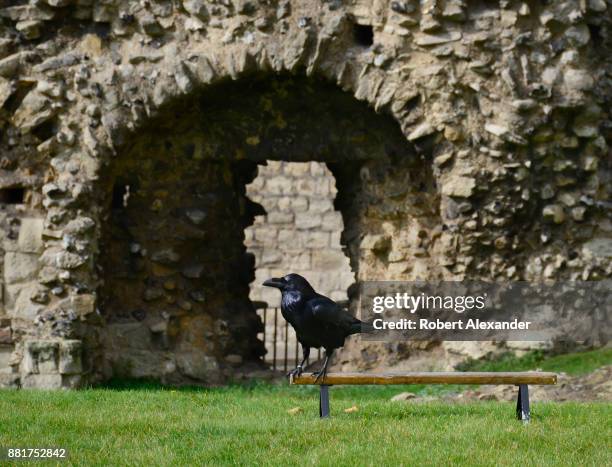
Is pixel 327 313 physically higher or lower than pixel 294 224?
lower

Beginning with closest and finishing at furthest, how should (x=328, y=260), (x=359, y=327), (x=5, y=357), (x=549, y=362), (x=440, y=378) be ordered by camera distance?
(x=440, y=378), (x=359, y=327), (x=549, y=362), (x=5, y=357), (x=328, y=260)

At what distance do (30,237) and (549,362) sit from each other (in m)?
4.92

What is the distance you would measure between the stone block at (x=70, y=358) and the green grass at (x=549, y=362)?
11.4 ft

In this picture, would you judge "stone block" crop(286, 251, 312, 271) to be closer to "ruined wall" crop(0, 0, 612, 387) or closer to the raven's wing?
"ruined wall" crop(0, 0, 612, 387)

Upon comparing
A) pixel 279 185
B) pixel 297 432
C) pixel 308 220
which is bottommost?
pixel 297 432

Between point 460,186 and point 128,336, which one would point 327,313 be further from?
point 128,336

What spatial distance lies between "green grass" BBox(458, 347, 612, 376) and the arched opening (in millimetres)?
1542

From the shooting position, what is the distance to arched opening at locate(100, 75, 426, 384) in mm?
11273

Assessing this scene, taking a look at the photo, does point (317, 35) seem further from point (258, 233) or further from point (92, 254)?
point (258, 233)

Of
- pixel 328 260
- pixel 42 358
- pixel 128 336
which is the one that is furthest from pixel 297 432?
pixel 328 260

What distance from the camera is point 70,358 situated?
34.4ft

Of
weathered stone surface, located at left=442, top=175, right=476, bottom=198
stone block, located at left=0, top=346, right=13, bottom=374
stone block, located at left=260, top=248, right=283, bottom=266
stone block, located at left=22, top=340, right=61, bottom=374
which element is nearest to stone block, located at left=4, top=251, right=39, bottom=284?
stone block, located at left=0, top=346, right=13, bottom=374

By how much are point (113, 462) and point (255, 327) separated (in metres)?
6.01

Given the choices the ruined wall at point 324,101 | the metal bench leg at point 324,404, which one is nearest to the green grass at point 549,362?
the ruined wall at point 324,101
